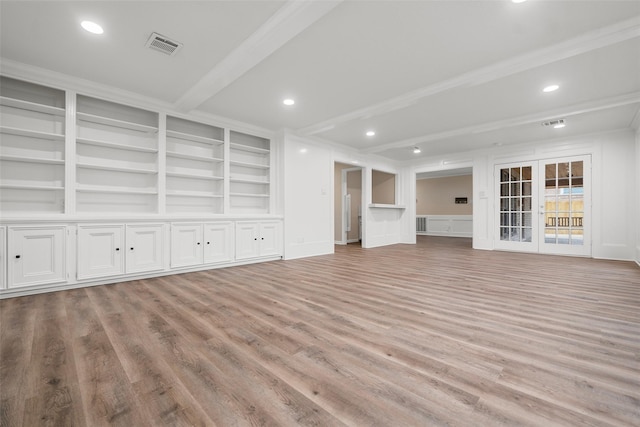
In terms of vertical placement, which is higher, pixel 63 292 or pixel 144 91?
pixel 144 91

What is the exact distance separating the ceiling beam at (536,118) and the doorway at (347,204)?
7.10 feet

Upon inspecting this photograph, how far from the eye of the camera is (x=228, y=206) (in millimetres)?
4977

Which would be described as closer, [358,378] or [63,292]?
[358,378]

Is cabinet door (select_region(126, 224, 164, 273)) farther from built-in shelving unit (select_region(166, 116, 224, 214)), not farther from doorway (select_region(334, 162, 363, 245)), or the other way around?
doorway (select_region(334, 162, 363, 245))

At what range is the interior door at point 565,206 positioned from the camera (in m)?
5.80

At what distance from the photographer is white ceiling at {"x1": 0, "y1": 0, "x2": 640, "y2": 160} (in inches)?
93.4

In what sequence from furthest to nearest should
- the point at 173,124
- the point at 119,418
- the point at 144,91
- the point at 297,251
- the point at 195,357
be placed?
the point at 297,251 → the point at 173,124 → the point at 144,91 → the point at 195,357 → the point at 119,418

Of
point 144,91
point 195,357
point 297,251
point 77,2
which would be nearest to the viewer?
point 195,357

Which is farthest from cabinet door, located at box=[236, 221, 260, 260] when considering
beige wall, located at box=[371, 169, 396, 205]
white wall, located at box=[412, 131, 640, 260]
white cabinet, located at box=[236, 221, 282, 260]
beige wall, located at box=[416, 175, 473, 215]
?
beige wall, located at box=[416, 175, 473, 215]

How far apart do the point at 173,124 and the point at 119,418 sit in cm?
449

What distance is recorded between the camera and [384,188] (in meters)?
9.32

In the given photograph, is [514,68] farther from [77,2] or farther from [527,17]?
[77,2]

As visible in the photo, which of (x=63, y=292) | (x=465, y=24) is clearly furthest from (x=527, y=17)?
(x=63, y=292)

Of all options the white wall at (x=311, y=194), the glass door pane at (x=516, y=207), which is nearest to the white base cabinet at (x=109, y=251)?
the white wall at (x=311, y=194)
